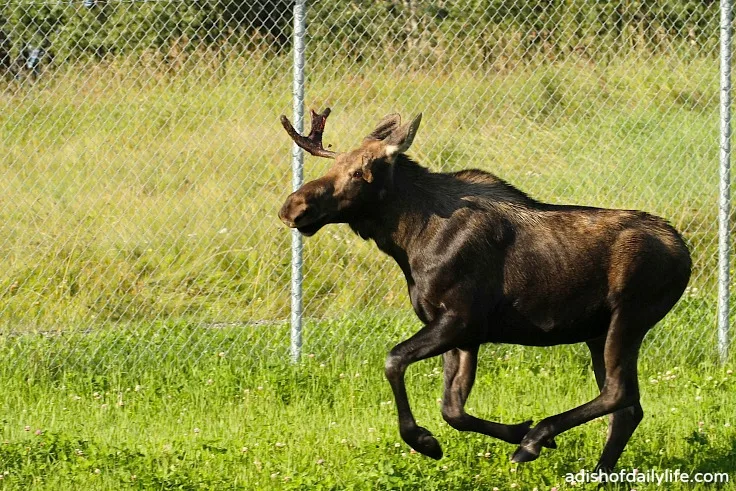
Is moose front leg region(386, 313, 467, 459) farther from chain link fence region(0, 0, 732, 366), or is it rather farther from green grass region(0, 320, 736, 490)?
chain link fence region(0, 0, 732, 366)

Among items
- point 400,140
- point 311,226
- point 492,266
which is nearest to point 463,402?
point 492,266

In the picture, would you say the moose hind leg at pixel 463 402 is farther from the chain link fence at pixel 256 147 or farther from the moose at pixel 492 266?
the chain link fence at pixel 256 147

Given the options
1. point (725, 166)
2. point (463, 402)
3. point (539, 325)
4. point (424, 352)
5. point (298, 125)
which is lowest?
point (298, 125)

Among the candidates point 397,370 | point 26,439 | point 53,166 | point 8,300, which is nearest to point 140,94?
point 53,166

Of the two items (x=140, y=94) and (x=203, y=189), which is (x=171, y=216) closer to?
(x=203, y=189)

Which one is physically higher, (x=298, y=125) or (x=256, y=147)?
(x=298, y=125)

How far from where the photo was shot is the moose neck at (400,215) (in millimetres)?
5879

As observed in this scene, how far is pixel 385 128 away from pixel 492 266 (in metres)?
0.96

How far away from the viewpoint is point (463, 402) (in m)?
6.02

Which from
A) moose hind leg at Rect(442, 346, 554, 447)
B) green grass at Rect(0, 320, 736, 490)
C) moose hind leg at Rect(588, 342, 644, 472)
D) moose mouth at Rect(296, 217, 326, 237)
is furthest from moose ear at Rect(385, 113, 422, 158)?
moose hind leg at Rect(588, 342, 644, 472)

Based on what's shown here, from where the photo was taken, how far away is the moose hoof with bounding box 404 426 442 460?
18.5 feet

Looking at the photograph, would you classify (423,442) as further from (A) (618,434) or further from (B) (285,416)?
(B) (285,416)

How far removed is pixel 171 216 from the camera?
36.2 ft

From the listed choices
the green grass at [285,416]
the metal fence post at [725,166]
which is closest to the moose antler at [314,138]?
the green grass at [285,416]
